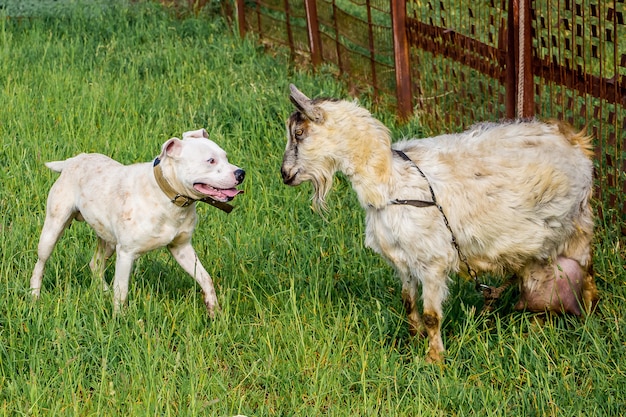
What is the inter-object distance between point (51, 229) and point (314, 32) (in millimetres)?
4961

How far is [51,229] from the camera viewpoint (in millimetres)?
5828

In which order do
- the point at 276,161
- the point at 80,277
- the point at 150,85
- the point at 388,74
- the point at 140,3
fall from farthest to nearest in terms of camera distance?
the point at 140,3, the point at 150,85, the point at 388,74, the point at 276,161, the point at 80,277

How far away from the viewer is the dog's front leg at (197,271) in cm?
561

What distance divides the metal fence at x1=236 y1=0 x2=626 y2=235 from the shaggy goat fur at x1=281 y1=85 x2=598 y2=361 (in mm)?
771

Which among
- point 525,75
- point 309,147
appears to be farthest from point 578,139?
point 309,147

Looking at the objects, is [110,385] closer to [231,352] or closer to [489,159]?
[231,352]

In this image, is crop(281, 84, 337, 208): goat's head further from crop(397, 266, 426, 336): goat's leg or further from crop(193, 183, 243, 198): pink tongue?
crop(397, 266, 426, 336): goat's leg

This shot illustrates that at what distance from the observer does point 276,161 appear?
25.7 feet

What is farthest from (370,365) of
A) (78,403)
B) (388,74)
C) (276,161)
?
(388,74)

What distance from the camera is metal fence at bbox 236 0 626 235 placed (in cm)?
617

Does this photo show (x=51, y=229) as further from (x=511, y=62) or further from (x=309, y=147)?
(x=511, y=62)

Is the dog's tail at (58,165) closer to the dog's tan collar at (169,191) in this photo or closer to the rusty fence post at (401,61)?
the dog's tan collar at (169,191)

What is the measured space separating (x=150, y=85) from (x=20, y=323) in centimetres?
468

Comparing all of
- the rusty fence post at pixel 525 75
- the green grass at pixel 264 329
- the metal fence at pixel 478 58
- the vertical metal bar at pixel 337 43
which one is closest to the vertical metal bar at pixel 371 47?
the metal fence at pixel 478 58
